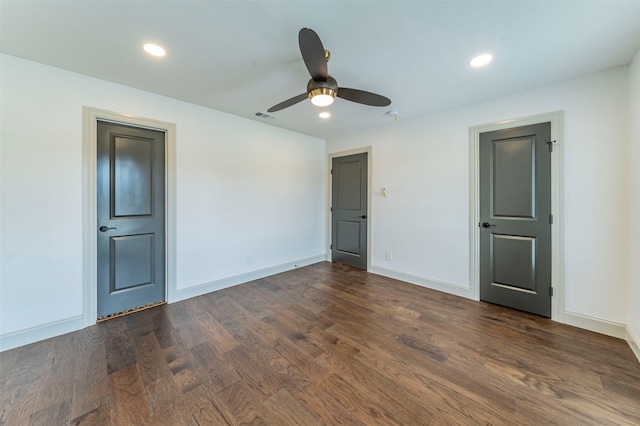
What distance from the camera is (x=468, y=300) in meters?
3.12

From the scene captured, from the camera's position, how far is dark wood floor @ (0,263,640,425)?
4.85ft

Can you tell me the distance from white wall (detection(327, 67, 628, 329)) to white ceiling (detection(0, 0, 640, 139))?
295 millimetres

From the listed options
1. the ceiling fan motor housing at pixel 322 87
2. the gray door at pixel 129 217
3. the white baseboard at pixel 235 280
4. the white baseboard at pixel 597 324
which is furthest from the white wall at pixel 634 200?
the gray door at pixel 129 217

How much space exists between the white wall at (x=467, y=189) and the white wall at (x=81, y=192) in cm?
165

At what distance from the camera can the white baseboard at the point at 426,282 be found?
3228mm

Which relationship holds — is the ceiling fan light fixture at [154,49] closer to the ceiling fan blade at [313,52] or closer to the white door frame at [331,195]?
the ceiling fan blade at [313,52]

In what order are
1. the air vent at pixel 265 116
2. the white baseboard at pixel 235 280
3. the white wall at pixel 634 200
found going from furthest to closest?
the air vent at pixel 265 116
the white baseboard at pixel 235 280
the white wall at pixel 634 200

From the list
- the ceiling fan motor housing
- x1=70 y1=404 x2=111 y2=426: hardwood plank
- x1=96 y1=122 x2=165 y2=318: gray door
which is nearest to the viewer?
x1=70 y1=404 x2=111 y2=426: hardwood plank

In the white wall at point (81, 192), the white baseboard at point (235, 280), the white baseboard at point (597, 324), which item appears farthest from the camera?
the white baseboard at point (235, 280)

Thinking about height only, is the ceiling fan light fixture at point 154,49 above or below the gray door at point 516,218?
above

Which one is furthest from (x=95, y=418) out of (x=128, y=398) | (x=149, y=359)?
(x=149, y=359)

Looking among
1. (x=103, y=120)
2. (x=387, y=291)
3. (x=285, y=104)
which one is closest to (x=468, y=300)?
(x=387, y=291)

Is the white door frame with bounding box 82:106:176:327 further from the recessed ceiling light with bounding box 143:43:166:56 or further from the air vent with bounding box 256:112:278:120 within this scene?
the air vent with bounding box 256:112:278:120

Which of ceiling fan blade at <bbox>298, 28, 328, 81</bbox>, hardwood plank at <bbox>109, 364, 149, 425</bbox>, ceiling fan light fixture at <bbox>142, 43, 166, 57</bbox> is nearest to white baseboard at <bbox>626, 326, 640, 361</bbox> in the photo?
ceiling fan blade at <bbox>298, 28, 328, 81</bbox>
